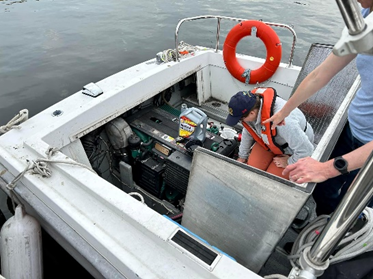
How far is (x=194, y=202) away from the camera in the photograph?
1.75 meters

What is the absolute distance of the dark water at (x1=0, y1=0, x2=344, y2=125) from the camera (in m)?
6.44

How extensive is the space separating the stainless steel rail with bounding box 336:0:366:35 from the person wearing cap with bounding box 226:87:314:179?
4.35 ft

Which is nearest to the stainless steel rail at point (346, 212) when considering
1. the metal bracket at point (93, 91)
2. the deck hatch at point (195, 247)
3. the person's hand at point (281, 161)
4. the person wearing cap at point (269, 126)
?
the deck hatch at point (195, 247)

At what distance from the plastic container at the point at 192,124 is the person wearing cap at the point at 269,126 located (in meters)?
0.50

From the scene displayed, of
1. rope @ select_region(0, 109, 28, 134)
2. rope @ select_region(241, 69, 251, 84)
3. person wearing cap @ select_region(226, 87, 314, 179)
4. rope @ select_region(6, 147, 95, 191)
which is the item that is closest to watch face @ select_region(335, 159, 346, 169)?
person wearing cap @ select_region(226, 87, 314, 179)

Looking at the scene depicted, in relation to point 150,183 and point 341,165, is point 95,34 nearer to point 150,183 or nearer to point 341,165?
point 150,183

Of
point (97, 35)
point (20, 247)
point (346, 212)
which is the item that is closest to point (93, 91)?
point (20, 247)

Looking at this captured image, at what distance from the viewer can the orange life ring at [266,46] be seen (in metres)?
3.40

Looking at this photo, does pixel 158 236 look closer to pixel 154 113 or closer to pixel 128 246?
pixel 128 246

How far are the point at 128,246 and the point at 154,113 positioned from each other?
6.88 feet

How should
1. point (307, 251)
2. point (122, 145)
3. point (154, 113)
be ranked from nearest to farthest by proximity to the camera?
point (307, 251) → point (122, 145) → point (154, 113)

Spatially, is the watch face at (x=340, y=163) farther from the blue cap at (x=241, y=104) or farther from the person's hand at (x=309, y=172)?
the blue cap at (x=241, y=104)

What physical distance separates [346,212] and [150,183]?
2.25 m

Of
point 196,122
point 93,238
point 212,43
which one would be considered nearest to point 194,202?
point 93,238
